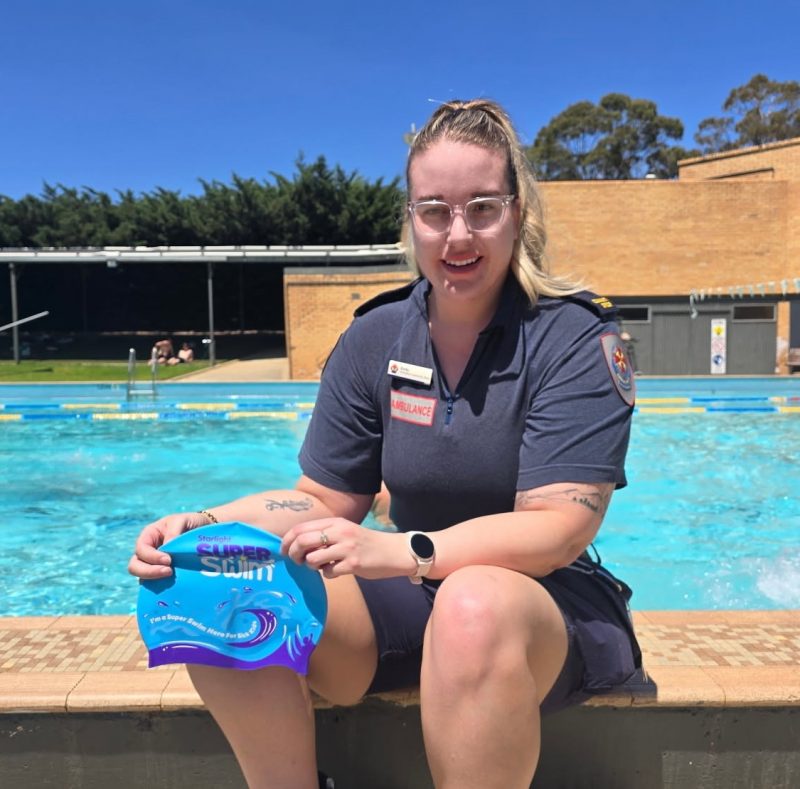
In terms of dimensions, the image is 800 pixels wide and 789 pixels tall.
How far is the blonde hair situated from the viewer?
152 centimetres

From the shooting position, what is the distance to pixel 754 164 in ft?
61.6

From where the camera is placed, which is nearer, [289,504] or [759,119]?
[289,504]

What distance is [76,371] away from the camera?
17.0 m

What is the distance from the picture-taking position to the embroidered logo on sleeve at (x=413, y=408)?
159cm

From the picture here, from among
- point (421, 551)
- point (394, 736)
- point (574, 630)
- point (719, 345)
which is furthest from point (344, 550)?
point (719, 345)

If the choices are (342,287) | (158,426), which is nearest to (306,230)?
(342,287)

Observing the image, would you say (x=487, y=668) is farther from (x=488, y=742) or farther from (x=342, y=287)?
(x=342, y=287)

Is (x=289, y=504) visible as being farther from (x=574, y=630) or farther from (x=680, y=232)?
(x=680, y=232)

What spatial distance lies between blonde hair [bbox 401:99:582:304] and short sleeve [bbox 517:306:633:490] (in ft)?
0.55

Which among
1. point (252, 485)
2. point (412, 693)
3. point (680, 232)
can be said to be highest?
point (680, 232)

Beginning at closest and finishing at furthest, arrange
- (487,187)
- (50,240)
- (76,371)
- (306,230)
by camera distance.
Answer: (487,187) → (76,371) → (306,230) → (50,240)

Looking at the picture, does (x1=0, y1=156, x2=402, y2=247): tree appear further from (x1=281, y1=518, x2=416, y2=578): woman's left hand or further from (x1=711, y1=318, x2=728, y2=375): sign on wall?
(x1=281, y1=518, x2=416, y2=578): woman's left hand

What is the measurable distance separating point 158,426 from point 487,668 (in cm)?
972

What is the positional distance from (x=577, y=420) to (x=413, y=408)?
37 cm
